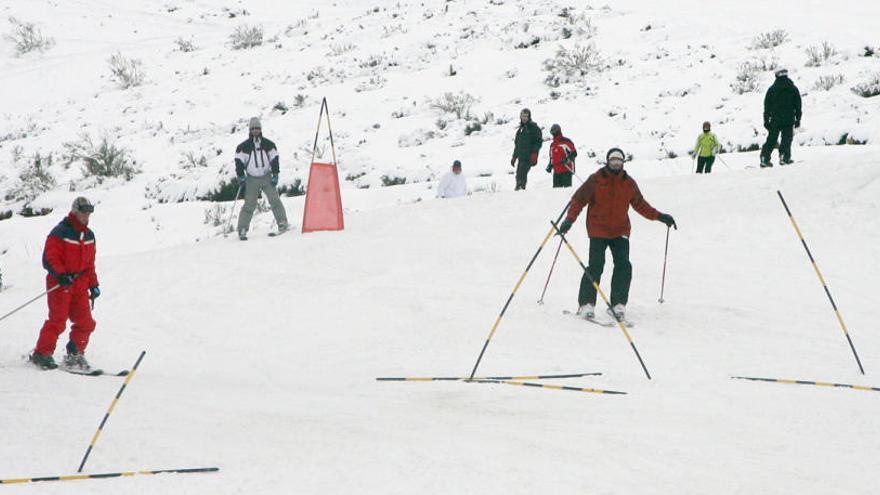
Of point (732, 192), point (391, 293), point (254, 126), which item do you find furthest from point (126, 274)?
point (732, 192)

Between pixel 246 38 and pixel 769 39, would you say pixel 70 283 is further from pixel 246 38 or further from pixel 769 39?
pixel 246 38

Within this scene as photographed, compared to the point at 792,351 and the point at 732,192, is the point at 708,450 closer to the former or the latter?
the point at 792,351

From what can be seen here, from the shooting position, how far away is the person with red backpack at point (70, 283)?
24.6 feet

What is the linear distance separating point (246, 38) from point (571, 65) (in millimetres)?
15133

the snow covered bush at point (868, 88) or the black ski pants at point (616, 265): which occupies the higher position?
the snow covered bush at point (868, 88)

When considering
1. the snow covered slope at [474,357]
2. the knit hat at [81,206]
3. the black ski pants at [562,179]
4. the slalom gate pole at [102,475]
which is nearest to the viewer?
the slalom gate pole at [102,475]

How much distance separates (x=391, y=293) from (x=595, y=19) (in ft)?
69.7

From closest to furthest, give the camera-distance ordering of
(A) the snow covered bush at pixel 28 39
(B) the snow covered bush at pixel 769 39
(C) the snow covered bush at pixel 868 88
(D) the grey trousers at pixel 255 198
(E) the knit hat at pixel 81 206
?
(E) the knit hat at pixel 81 206, (D) the grey trousers at pixel 255 198, (C) the snow covered bush at pixel 868 88, (B) the snow covered bush at pixel 769 39, (A) the snow covered bush at pixel 28 39

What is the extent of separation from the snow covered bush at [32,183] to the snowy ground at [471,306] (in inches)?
22.8

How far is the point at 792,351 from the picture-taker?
7.82 meters

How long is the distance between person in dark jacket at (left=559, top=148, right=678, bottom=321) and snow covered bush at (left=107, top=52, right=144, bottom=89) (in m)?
25.6

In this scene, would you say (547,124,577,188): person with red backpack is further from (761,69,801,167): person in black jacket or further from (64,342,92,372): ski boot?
(64,342,92,372): ski boot

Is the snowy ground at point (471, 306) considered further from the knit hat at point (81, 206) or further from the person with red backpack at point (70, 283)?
the knit hat at point (81, 206)

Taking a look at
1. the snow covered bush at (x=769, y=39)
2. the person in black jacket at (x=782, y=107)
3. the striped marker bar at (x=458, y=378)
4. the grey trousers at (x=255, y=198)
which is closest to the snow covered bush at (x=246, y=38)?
the snow covered bush at (x=769, y=39)
